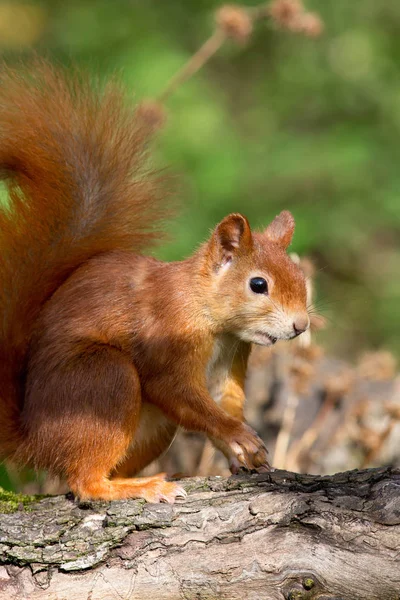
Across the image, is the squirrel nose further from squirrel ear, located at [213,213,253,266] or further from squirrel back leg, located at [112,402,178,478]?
squirrel back leg, located at [112,402,178,478]

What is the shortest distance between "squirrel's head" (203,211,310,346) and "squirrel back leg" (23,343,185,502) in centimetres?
27

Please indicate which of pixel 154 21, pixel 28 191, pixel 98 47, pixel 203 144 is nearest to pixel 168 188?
pixel 28 191

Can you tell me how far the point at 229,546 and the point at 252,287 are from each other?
59 centimetres

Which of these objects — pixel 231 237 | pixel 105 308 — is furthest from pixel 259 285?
pixel 105 308

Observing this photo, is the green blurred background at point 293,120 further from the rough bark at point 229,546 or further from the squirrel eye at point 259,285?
the rough bark at point 229,546

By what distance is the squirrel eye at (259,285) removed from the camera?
1.90 metres

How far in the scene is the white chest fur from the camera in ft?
6.54

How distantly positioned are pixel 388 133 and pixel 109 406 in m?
3.26

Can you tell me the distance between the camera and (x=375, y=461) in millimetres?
2973

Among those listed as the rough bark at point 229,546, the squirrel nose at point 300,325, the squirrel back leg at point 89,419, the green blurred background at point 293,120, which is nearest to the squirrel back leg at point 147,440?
the squirrel back leg at point 89,419

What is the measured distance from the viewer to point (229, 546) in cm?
166

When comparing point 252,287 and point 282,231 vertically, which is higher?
point 282,231

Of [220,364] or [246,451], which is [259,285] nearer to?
[220,364]

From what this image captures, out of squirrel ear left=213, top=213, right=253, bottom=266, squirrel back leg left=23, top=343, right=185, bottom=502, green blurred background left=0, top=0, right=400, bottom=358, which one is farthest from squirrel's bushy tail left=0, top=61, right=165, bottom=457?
green blurred background left=0, top=0, right=400, bottom=358
